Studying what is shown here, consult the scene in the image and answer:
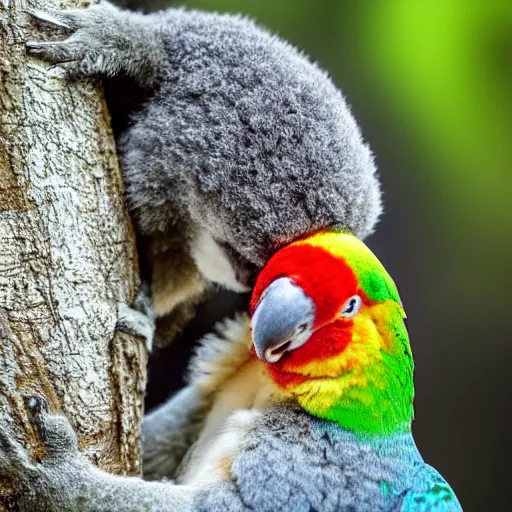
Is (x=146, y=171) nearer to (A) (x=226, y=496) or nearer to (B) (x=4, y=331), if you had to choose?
(B) (x=4, y=331)

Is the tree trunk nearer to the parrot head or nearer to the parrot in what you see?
the parrot

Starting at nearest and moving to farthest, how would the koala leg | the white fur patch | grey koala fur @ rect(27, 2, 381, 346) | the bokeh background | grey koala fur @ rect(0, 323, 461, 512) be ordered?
grey koala fur @ rect(0, 323, 461, 512) → the koala leg → grey koala fur @ rect(27, 2, 381, 346) → the white fur patch → the bokeh background

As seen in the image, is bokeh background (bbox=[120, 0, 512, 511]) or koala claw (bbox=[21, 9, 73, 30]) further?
bokeh background (bbox=[120, 0, 512, 511])

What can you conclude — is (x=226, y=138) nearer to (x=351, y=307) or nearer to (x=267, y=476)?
(x=351, y=307)

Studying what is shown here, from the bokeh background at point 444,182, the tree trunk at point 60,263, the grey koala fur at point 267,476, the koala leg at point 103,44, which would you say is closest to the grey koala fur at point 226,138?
the koala leg at point 103,44

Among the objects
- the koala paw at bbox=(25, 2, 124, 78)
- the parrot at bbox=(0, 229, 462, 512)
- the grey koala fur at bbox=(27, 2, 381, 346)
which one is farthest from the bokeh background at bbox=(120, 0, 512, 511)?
the parrot at bbox=(0, 229, 462, 512)

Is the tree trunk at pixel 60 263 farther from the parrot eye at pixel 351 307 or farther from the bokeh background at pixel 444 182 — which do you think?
the bokeh background at pixel 444 182

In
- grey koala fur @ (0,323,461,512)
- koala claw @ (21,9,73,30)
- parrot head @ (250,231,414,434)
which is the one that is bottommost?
grey koala fur @ (0,323,461,512)

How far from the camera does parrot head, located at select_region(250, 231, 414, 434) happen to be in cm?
97

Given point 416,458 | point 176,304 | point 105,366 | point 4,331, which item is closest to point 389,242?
point 176,304

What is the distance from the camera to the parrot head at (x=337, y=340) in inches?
38.2

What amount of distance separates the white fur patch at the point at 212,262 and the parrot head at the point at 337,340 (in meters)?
0.21

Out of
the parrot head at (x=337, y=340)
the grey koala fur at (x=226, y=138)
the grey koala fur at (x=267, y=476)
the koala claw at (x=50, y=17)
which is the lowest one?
the grey koala fur at (x=267, y=476)

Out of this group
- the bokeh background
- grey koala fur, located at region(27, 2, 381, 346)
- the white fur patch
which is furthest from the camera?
the bokeh background
